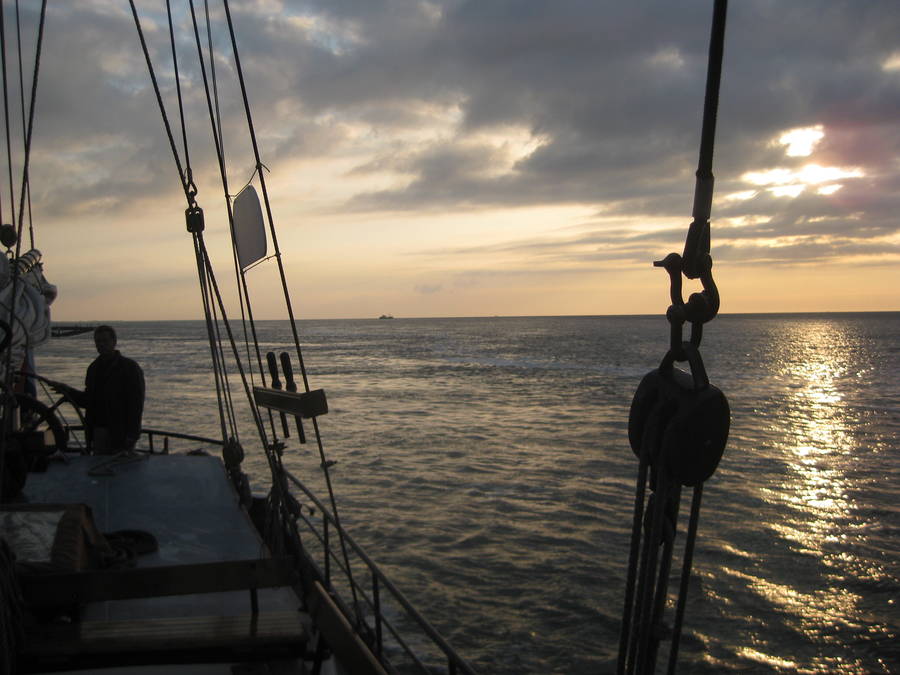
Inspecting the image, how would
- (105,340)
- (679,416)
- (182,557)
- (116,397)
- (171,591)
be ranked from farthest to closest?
(116,397)
(105,340)
(182,557)
(171,591)
(679,416)

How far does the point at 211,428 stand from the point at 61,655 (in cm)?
2641

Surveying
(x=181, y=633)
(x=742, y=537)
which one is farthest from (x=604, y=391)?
(x=181, y=633)

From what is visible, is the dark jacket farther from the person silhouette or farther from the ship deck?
the ship deck

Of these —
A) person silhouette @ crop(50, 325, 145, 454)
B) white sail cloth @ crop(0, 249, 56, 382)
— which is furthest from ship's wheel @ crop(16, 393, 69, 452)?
white sail cloth @ crop(0, 249, 56, 382)

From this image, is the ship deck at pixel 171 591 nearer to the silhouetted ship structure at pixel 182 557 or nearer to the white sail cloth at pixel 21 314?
the silhouetted ship structure at pixel 182 557

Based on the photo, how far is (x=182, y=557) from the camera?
21.5ft

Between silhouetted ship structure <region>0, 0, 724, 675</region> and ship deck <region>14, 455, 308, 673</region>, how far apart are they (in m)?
0.01

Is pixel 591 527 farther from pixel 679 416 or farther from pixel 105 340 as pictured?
pixel 679 416

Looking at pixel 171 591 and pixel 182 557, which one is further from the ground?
pixel 171 591

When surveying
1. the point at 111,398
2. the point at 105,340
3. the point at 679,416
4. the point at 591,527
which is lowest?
the point at 591,527

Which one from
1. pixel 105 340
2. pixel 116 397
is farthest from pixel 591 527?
pixel 105 340

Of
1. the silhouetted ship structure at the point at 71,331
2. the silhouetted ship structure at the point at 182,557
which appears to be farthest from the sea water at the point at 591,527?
the silhouetted ship structure at the point at 71,331

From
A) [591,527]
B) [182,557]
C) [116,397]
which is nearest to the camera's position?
[182,557]

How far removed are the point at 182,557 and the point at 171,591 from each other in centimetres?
235
